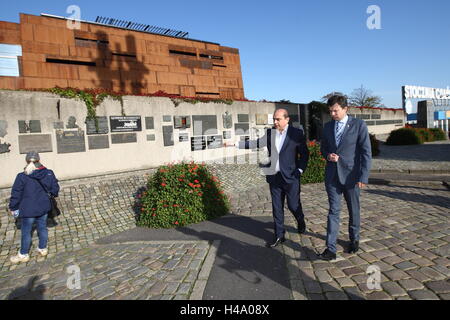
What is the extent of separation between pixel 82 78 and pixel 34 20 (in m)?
2.26

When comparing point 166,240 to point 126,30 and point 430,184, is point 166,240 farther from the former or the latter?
point 126,30

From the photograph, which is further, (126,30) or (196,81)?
(196,81)

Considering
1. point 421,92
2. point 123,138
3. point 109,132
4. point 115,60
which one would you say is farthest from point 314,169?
point 421,92

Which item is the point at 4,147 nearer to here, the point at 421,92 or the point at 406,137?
the point at 406,137

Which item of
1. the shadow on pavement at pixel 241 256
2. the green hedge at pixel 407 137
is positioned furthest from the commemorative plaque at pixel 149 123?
the green hedge at pixel 407 137

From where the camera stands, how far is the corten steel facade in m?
9.07

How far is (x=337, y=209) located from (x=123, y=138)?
6919 mm

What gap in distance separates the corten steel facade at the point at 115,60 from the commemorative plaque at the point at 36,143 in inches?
122

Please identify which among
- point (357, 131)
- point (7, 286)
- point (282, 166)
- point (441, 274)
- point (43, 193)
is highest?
point (357, 131)

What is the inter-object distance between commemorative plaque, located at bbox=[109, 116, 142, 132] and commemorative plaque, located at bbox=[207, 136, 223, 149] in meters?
2.75

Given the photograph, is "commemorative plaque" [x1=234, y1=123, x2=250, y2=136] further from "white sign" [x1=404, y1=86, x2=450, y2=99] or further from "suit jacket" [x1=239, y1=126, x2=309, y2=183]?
"white sign" [x1=404, y1=86, x2=450, y2=99]

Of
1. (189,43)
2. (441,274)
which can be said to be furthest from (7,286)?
(189,43)
